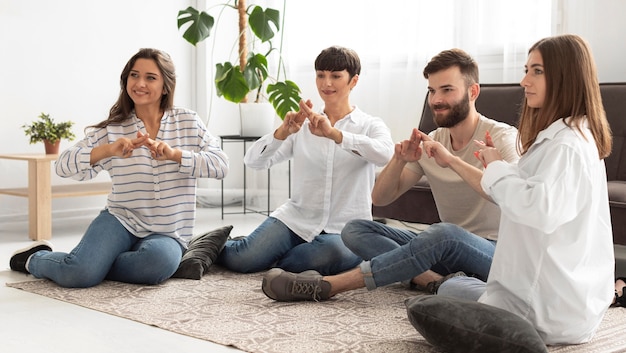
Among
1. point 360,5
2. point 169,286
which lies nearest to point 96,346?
point 169,286

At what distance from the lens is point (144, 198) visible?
318cm

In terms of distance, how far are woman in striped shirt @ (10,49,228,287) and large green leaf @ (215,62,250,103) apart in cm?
194

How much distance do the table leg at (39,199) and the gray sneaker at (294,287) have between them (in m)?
2.07

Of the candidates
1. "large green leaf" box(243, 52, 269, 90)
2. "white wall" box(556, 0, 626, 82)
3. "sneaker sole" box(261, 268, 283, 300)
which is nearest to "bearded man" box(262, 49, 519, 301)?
"sneaker sole" box(261, 268, 283, 300)

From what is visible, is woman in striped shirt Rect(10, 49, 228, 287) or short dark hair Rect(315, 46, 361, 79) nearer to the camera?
woman in striped shirt Rect(10, 49, 228, 287)

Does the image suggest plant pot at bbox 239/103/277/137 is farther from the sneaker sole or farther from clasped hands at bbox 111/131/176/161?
the sneaker sole

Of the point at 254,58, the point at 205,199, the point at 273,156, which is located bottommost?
the point at 205,199

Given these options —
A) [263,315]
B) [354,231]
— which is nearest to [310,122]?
[354,231]

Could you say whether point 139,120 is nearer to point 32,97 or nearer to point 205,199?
point 32,97

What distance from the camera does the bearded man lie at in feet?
8.41

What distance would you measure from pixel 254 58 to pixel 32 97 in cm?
136

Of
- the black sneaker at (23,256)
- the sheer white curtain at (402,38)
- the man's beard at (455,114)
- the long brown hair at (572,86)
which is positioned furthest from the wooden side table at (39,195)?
the long brown hair at (572,86)

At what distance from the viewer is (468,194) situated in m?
2.84

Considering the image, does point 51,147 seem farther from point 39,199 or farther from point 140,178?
point 140,178
